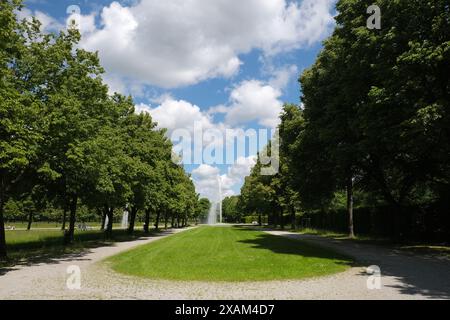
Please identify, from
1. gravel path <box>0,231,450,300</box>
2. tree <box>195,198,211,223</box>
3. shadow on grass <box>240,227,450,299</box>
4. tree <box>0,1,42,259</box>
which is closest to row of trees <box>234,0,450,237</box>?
shadow on grass <box>240,227,450,299</box>

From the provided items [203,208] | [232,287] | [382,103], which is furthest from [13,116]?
[203,208]

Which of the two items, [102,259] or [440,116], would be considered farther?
[102,259]

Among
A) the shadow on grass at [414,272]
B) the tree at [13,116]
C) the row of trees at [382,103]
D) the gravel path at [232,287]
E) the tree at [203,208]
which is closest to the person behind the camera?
the gravel path at [232,287]

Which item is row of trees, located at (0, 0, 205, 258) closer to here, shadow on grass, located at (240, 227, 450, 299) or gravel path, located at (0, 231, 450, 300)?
gravel path, located at (0, 231, 450, 300)

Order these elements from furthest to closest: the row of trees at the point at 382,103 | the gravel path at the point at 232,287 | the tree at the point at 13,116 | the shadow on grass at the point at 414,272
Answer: the row of trees at the point at 382,103 → the tree at the point at 13,116 → the shadow on grass at the point at 414,272 → the gravel path at the point at 232,287

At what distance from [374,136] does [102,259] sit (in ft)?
43.7

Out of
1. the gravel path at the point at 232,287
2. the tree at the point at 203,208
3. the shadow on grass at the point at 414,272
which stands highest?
the tree at the point at 203,208

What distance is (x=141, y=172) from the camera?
33.0 m

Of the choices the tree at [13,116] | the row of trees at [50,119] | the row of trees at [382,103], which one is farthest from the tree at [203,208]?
the tree at [13,116]

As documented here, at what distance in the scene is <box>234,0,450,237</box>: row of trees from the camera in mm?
16672

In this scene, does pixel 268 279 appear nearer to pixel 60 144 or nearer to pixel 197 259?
pixel 197 259

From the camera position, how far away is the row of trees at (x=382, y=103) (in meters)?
16.7

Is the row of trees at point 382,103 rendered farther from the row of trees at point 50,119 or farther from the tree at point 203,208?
the tree at point 203,208
